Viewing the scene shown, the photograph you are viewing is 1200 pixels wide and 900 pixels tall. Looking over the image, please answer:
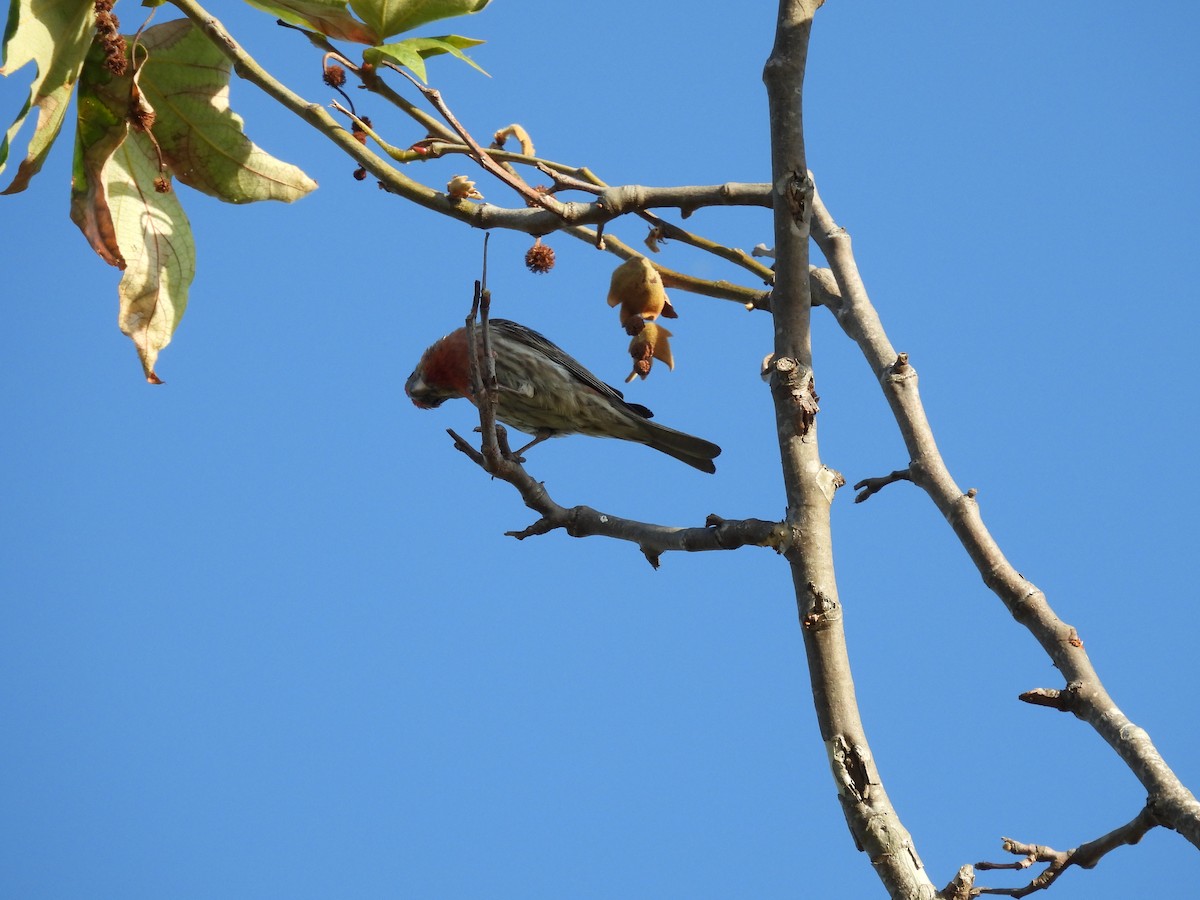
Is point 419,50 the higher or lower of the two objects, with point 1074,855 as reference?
higher

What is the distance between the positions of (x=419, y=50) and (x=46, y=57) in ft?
2.72

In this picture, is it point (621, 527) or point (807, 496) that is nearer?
point (807, 496)

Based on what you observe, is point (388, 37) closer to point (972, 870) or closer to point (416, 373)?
point (972, 870)

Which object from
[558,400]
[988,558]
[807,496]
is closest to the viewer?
[807,496]

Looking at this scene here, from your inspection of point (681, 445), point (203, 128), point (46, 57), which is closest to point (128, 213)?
point (203, 128)

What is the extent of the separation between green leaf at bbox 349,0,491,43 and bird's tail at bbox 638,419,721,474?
4.42m

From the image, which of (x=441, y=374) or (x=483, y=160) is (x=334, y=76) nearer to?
(x=483, y=160)

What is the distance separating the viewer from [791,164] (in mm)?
2795

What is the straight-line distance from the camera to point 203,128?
3.09m

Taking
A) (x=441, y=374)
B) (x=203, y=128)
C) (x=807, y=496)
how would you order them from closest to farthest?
(x=807, y=496) < (x=203, y=128) < (x=441, y=374)

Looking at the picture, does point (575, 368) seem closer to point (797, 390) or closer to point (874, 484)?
point (874, 484)

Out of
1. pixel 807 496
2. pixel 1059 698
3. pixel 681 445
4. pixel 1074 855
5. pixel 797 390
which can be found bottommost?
pixel 1074 855

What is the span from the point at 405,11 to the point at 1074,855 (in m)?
2.56

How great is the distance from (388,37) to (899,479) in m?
1.92
